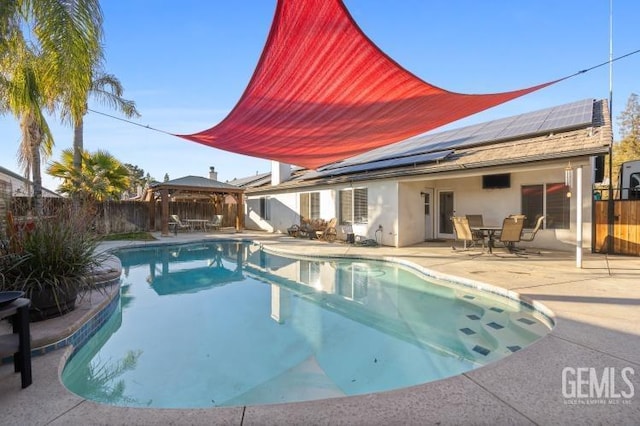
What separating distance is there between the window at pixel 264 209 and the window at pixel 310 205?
336 centimetres

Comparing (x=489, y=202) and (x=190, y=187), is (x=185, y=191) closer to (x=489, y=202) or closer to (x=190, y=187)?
(x=190, y=187)

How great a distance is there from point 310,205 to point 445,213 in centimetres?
601

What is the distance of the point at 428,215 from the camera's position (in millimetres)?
13016

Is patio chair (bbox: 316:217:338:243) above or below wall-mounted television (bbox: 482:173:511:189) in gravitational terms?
below

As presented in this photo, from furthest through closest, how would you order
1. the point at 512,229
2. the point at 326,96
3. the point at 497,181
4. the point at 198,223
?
the point at 198,223, the point at 497,181, the point at 512,229, the point at 326,96

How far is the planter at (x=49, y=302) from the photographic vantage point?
11.8 feet

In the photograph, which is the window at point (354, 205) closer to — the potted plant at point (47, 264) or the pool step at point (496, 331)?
the pool step at point (496, 331)

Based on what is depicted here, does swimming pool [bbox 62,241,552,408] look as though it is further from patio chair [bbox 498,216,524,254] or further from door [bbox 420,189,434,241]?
door [bbox 420,189,434,241]

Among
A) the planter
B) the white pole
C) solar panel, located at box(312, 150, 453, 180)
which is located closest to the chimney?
solar panel, located at box(312, 150, 453, 180)

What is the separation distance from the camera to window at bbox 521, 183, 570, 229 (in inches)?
383

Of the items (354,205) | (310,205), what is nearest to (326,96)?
(354,205)

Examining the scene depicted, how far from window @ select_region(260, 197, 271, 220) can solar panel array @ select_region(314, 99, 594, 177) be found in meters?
4.36

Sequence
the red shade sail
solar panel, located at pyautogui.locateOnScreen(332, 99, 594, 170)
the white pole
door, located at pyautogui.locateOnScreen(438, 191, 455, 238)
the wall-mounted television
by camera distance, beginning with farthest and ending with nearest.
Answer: door, located at pyautogui.locateOnScreen(438, 191, 455, 238), the wall-mounted television, solar panel, located at pyautogui.locateOnScreen(332, 99, 594, 170), the white pole, the red shade sail

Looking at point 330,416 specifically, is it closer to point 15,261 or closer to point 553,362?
point 553,362
